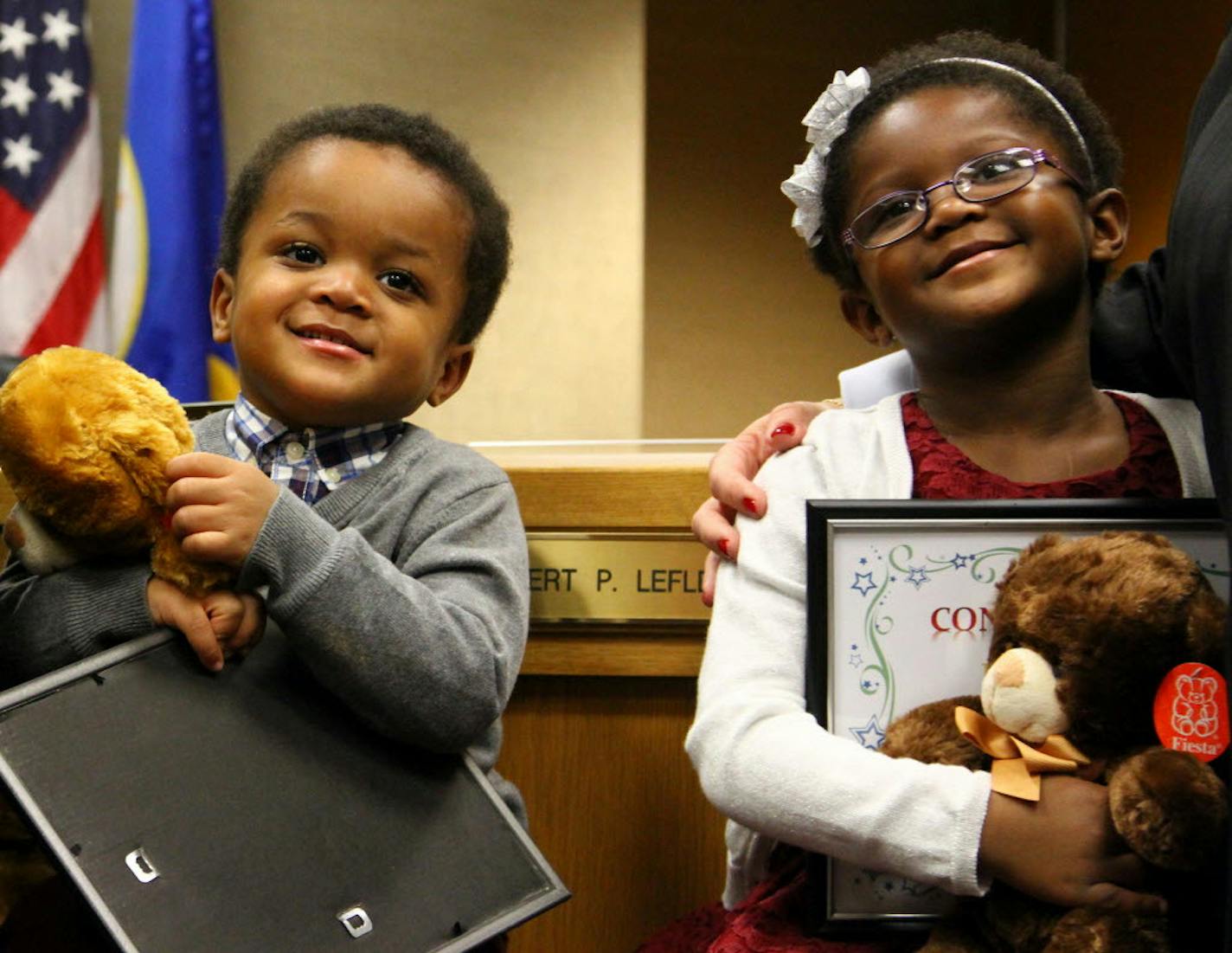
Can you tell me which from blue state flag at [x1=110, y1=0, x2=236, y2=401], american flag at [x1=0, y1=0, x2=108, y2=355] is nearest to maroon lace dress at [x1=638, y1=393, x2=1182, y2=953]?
blue state flag at [x1=110, y1=0, x2=236, y2=401]

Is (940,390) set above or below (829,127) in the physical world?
below

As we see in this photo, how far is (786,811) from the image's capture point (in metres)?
0.86

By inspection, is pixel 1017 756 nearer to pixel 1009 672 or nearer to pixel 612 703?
pixel 1009 672

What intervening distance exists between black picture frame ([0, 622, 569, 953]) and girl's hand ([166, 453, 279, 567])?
78 millimetres

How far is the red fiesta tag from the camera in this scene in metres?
0.76

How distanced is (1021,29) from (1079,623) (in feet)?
13.3

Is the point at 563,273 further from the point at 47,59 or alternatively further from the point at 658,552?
the point at 658,552

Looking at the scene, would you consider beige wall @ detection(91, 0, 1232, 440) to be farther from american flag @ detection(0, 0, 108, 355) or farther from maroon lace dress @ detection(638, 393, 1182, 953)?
maroon lace dress @ detection(638, 393, 1182, 953)

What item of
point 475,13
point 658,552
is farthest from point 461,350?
point 475,13

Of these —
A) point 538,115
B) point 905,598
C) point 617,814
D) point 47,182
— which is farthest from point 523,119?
point 905,598

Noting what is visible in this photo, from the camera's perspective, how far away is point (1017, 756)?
83 cm

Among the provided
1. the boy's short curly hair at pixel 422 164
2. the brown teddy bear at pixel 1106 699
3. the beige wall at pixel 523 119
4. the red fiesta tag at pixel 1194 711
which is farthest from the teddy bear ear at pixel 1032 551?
the beige wall at pixel 523 119

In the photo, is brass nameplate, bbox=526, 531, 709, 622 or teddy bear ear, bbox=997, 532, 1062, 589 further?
brass nameplate, bbox=526, 531, 709, 622

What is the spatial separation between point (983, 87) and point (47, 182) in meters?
2.19
